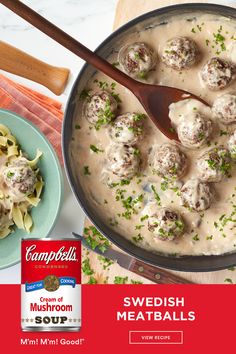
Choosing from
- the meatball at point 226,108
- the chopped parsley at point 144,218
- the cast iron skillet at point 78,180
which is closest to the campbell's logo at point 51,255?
the cast iron skillet at point 78,180

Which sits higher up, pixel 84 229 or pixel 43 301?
pixel 84 229

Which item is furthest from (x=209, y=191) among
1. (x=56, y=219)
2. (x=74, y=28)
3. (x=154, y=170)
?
(x=74, y=28)

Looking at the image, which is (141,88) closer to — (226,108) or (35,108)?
(226,108)

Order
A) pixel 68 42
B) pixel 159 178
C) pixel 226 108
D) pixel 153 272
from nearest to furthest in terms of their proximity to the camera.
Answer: pixel 68 42 < pixel 226 108 < pixel 159 178 < pixel 153 272

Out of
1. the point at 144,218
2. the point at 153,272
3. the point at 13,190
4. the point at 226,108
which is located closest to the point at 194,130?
the point at 226,108

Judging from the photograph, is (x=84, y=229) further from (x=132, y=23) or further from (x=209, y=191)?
(x=132, y=23)

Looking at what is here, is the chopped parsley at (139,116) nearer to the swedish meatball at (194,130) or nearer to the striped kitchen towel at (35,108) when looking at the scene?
the swedish meatball at (194,130)
